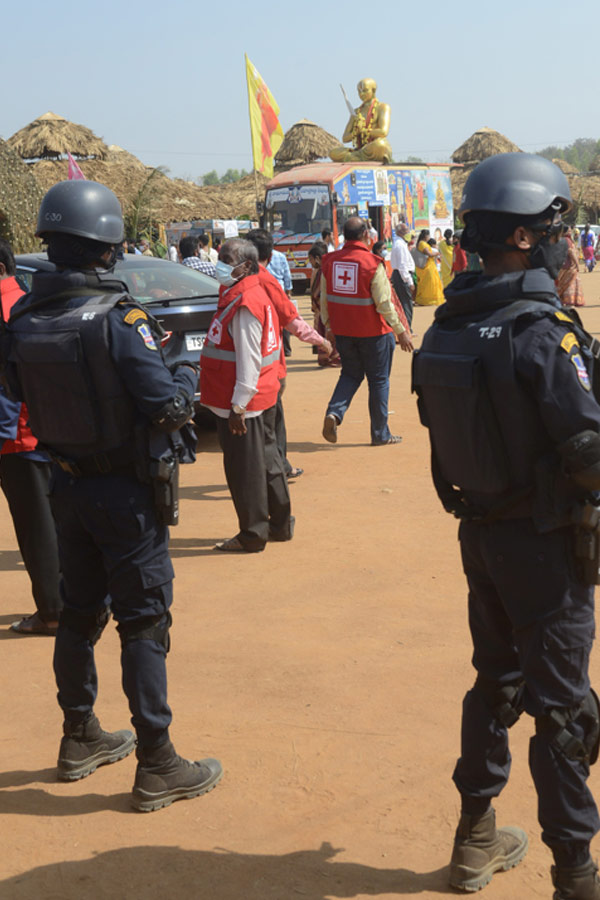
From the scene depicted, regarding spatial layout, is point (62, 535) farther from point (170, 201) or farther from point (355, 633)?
point (170, 201)

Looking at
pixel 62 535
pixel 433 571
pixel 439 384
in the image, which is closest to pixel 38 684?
pixel 62 535

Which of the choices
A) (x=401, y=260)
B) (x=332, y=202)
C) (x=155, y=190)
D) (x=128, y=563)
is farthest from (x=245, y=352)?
(x=155, y=190)

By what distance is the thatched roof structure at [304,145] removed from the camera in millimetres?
41062

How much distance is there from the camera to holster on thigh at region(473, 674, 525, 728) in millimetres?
2887

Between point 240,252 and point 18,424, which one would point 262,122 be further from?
point 18,424

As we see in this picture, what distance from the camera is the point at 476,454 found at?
269 cm

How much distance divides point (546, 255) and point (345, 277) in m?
6.39

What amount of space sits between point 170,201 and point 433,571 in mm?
29835

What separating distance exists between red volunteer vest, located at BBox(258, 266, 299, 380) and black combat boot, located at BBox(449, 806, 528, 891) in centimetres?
406

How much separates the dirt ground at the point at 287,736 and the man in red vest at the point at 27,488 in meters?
0.30

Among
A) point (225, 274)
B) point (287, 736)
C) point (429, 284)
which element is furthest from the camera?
point (429, 284)

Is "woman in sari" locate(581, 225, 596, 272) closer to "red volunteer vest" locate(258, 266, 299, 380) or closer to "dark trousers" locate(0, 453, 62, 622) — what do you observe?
"red volunteer vest" locate(258, 266, 299, 380)

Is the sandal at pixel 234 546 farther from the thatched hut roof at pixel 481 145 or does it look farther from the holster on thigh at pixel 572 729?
the thatched hut roof at pixel 481 145

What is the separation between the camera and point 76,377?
333 centimetres
